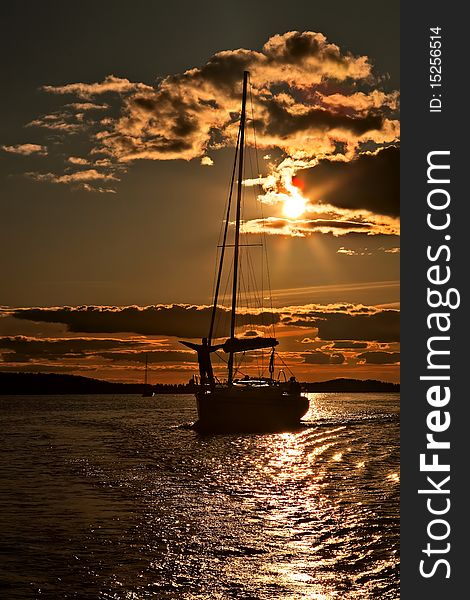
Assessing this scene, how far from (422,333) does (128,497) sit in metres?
17.8

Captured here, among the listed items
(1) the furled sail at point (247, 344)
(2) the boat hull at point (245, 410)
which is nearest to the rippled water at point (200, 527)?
(2) the boat hull at point (245, 410)

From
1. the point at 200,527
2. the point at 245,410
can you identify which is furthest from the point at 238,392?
the point at 200,527

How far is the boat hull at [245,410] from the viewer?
71562 millimetres

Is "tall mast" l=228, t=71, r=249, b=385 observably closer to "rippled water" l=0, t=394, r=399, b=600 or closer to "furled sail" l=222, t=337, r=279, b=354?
"furled sail" l=222, t=337, r=279, b=354

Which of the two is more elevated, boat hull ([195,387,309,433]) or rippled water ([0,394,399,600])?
boat hull ([195,387,309,433])

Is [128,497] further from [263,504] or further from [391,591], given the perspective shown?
[391,591]

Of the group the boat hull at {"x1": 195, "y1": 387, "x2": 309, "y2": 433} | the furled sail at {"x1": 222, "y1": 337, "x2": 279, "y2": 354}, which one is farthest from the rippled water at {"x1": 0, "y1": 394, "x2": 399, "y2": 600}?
the furled sail at {"x1": 222, "y1": 337, "x2": 279, "y2": 354}

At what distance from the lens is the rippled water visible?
1989 cm

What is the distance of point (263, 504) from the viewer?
108 feet

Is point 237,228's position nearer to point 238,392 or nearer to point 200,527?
point 238,392

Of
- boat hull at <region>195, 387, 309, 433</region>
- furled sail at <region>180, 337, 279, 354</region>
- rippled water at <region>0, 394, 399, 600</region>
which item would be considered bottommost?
rippled water at <region>0, 394, 399, 600</region>

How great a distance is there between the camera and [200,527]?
2738cm

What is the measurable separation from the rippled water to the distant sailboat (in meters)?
16.2

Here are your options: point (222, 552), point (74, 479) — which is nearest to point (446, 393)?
point (222, 552)
